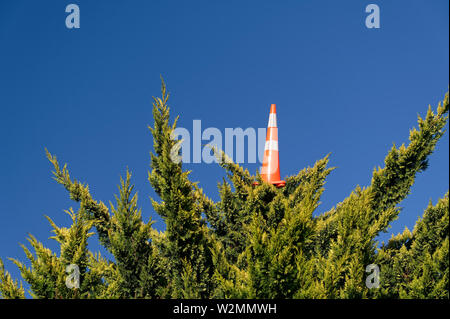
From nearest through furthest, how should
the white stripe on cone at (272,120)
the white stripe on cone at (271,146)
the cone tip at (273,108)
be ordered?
the white stripe on cone at (271,146), the white stripe on cone at (272,120), the cone tip at (273,108)

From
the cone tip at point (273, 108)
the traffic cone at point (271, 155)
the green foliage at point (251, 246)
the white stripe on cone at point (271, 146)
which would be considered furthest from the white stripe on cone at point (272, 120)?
the green foliage at point (251, 246)

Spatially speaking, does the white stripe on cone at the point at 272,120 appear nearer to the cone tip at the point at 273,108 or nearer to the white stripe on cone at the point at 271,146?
the cone tip at the point at 273,108

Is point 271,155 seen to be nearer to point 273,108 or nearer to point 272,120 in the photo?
point 272,120

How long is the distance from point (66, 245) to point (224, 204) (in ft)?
11.4

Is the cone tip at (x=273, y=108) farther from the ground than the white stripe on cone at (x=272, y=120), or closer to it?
farther from the ground

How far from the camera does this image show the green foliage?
6.14 meters

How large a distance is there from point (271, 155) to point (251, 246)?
453 cm

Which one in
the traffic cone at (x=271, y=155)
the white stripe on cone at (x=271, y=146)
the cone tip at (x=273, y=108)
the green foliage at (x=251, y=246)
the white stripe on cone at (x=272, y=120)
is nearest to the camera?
the green foliage at (x=251, y=246)

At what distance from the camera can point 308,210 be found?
6211mm

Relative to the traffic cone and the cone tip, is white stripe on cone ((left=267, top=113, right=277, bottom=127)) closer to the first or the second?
the traffic cone

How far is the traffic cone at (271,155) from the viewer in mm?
11453

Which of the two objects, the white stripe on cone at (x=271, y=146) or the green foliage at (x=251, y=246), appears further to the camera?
the white stripe on cone at (x=271, y=146)

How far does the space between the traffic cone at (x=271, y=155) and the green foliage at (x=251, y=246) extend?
8.23 feet
